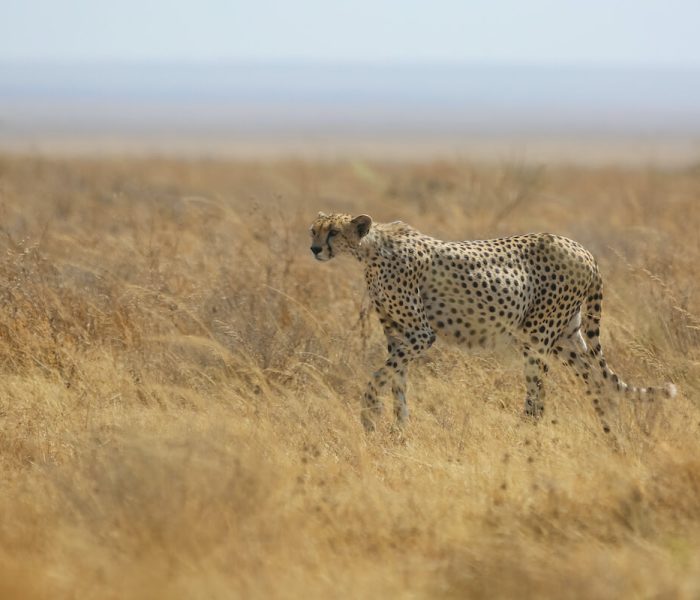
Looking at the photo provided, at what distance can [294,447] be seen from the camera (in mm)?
5191

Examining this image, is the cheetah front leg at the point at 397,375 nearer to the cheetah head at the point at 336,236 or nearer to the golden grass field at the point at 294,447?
the golden grass field at the point at 294,447

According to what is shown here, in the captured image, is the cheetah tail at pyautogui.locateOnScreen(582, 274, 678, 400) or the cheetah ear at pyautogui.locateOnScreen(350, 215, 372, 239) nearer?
the cheetah ear at pyautogui.locateOnScreen(350, 215, 372, 239)

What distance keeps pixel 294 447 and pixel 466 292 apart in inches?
45.2

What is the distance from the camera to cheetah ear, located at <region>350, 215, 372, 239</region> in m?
5.73

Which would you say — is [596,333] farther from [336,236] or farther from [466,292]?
[336,236]

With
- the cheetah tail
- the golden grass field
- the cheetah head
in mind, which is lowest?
the golden grass field

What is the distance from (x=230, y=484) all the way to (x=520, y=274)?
2.19 metres

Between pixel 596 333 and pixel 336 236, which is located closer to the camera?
pixel 336 236

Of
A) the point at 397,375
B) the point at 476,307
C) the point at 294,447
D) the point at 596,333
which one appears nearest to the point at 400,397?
the point at 397,375

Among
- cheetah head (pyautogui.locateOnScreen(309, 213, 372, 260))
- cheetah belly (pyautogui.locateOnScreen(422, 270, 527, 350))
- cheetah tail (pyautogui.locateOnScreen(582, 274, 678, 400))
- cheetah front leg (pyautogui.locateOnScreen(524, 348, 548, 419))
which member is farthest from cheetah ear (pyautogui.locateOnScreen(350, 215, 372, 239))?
cheetah tail (pyautogui.locateOnScreen(582, 274, 678, 400))

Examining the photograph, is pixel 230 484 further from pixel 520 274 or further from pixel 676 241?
pixel 676 241

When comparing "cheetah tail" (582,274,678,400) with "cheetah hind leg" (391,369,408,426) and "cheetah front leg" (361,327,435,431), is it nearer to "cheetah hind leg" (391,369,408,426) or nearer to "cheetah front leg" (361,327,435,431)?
"cheetah front leg" (361,327,435,431)

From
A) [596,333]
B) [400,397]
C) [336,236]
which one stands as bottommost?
[400,397]

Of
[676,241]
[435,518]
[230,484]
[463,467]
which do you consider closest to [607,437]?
[463,467]
